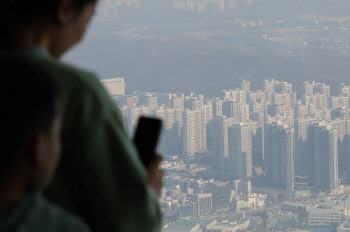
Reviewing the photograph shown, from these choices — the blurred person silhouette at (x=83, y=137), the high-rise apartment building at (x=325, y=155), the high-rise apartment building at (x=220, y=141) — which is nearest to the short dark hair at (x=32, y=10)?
the blurred person silhouette at (x=83, y=137)

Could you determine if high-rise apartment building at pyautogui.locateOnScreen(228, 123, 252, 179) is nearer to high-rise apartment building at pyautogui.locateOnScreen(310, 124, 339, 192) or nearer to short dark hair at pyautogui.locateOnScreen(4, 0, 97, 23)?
high-rise apartment building at pyautogui.locateOnScreen(310, 124, 339, 192)

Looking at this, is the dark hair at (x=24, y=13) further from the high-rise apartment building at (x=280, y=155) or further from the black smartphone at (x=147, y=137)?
the high-rise apartment building at (x=280, y=155)

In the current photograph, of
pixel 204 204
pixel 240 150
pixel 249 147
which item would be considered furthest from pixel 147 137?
pixel 249 147

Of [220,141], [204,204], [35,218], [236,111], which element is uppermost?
[35,218]

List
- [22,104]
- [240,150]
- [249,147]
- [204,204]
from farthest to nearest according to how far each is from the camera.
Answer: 1. [249,147]
2. [240,150]
3. [204,204]
4. [22,104]

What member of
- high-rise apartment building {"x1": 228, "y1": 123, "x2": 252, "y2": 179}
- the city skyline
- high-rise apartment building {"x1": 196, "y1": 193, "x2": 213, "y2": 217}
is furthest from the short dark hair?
high-rise apartment building {"x1": 228, "y1": 123, "x2": 252, "y2": 179}

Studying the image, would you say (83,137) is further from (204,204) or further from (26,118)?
(204,204)

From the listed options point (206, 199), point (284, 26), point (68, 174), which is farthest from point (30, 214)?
point (284, 26)
